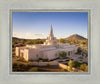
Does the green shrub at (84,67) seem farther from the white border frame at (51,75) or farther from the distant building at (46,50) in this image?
the distant building at (46,50)

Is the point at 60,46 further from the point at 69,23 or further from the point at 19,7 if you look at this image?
the point at 19,7

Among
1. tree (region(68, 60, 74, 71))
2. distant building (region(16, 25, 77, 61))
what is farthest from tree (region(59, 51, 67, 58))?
tree (region(68, 60, 74, 71))

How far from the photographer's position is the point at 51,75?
2.10 metres

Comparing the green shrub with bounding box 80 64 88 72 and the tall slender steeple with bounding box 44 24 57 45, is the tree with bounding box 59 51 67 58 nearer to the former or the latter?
the tall slender steeple with bounding box 44 24 57 45

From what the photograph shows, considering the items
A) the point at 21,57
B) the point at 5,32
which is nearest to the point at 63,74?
the point at 21,57

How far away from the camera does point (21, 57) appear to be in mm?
2150

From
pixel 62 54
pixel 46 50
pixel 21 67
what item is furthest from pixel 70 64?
pixel 21 67

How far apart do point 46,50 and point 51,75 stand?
1.65ft

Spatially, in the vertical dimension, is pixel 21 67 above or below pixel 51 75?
above

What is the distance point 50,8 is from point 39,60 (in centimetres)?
107

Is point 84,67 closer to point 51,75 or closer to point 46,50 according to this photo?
point 51,75

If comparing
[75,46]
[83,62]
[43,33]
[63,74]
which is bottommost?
[63,74]

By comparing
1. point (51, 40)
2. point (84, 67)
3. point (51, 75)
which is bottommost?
point (51, 75)

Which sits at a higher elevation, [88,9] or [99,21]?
[88,9]
